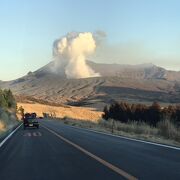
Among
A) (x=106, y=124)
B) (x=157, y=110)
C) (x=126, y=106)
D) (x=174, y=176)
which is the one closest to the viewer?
(x=174, y=176)

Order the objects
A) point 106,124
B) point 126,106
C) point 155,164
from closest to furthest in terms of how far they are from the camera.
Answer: point 155,164 < point 106,124 < point 126,106

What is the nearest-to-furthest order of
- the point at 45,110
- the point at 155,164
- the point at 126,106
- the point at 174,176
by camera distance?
the point at 174,176, the point at 155,164, the point at 126,106, the point at 45,110

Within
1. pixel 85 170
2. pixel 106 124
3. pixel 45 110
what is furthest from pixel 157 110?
pixel 45 110

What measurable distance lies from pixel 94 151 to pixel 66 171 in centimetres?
552

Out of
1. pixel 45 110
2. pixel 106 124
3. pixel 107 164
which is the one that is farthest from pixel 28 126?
pixel 45 110

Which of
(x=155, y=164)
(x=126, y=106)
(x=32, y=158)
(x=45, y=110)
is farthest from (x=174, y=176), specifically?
(x=45, y=110)

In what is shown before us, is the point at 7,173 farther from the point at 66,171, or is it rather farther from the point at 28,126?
the point at 28,126

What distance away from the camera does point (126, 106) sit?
280 feet

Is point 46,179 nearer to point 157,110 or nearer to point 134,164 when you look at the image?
point 134,164

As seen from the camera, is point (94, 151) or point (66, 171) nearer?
point (66, 171)

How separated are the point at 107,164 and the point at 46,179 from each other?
2.88 m

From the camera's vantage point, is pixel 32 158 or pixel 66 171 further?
pixel 32 158

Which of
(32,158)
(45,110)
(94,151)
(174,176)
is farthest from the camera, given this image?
(45,110)

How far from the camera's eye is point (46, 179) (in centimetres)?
1103
